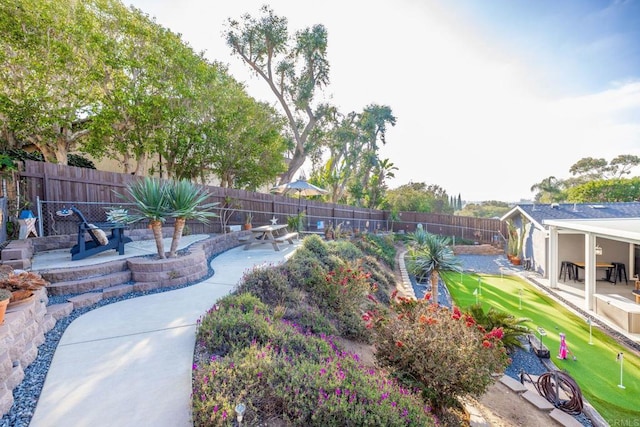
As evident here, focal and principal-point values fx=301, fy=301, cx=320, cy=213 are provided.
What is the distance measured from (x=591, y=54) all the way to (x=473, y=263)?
399 inches

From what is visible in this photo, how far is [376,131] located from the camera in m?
26.6

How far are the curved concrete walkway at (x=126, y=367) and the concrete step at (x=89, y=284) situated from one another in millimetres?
610

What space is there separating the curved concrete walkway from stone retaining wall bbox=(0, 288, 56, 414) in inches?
7.9

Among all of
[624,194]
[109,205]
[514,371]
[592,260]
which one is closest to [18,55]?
[109,205]

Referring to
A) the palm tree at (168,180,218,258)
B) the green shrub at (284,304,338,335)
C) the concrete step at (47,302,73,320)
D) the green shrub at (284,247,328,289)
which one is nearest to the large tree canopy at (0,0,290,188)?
the palm tree at (168,180,218,258)

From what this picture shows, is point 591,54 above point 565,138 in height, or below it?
above

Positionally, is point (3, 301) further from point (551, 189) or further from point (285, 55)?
point (551, 189)

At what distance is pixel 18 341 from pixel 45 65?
9575 mm

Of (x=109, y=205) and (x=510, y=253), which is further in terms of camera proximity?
(x=510, y=253)

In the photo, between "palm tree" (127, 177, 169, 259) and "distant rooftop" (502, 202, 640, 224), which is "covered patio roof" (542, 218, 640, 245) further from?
"palm tree" (127, 177, 169, 259)

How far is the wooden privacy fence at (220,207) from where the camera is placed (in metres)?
7.16

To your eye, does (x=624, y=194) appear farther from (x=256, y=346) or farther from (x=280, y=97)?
(x=256, y=346)

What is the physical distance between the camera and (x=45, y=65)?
867 cm

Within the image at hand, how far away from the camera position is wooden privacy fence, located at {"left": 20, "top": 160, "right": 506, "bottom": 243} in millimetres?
7160
